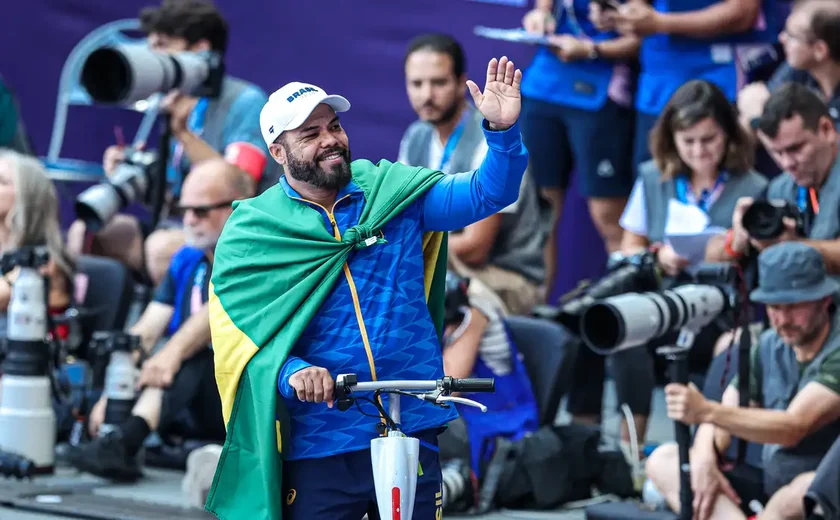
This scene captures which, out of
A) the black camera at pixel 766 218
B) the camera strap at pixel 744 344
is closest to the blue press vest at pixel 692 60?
the black camera at pixel 766 218

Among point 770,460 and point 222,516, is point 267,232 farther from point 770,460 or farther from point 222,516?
point 770,460

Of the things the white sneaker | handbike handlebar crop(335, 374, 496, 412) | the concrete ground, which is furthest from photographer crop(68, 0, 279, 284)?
handbike handlebar crop(335, 374, 496, 412)

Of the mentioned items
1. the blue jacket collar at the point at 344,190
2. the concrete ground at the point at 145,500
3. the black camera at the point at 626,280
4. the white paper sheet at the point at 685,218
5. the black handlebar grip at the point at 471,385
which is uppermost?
the blue jacket collar at the point at 344,190

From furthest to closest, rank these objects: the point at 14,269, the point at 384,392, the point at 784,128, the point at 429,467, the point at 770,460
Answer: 1. the point at 14,269
2. the point at 784,128
3. the point at 770,460
4. the point at 429,467
5. the point at 384,392

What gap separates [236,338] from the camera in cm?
379

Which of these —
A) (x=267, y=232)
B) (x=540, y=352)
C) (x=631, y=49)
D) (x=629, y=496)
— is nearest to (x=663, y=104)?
(x=631, y=49)

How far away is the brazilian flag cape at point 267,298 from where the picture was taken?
3699mm

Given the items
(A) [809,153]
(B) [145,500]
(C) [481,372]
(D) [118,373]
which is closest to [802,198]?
(A) [809,153]

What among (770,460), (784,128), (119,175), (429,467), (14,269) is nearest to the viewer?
(429,467)

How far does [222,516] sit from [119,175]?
3.87m

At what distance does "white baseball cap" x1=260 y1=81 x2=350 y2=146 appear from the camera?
12.3 ft

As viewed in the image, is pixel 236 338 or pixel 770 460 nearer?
pixel 236 338

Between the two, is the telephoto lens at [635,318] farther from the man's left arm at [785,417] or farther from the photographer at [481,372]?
the photographer at [481,372]

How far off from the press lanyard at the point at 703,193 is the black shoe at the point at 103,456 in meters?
2.59
